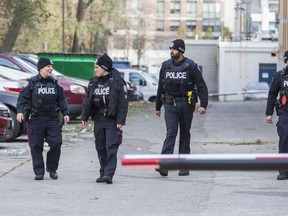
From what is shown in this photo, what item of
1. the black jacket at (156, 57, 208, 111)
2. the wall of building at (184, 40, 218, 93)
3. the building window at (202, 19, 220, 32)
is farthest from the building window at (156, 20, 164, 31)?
the black jacket at (156, 57, 208, 111)

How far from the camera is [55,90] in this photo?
1137 centimetres

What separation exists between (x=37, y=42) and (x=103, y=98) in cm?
3747

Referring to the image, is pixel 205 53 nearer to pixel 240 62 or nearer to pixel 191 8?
pixel 240 62

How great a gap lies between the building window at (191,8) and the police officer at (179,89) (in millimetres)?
80727

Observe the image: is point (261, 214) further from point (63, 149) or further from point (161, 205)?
point (63, 149)

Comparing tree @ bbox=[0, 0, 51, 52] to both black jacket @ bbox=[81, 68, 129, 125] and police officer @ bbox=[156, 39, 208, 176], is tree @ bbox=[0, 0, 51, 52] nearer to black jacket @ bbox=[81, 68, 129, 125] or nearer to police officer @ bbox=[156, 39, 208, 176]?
police officer @ bbox=[156, 39, 208, 176]

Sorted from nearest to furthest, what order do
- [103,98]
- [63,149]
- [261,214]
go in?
[261,214] → [103,98] → [63,149]

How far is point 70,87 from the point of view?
21141mm

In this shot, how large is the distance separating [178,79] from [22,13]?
73.6 feet

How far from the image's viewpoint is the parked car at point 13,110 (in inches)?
636

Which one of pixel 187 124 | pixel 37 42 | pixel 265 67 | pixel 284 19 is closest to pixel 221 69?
pixel 265 67

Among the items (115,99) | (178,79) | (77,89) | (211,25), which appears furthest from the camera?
(211,25)

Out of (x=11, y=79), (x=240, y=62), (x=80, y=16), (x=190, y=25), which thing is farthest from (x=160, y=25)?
(x=11, y=79)

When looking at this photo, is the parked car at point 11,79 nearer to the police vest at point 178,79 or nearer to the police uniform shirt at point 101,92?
the police vest at point 178,79
